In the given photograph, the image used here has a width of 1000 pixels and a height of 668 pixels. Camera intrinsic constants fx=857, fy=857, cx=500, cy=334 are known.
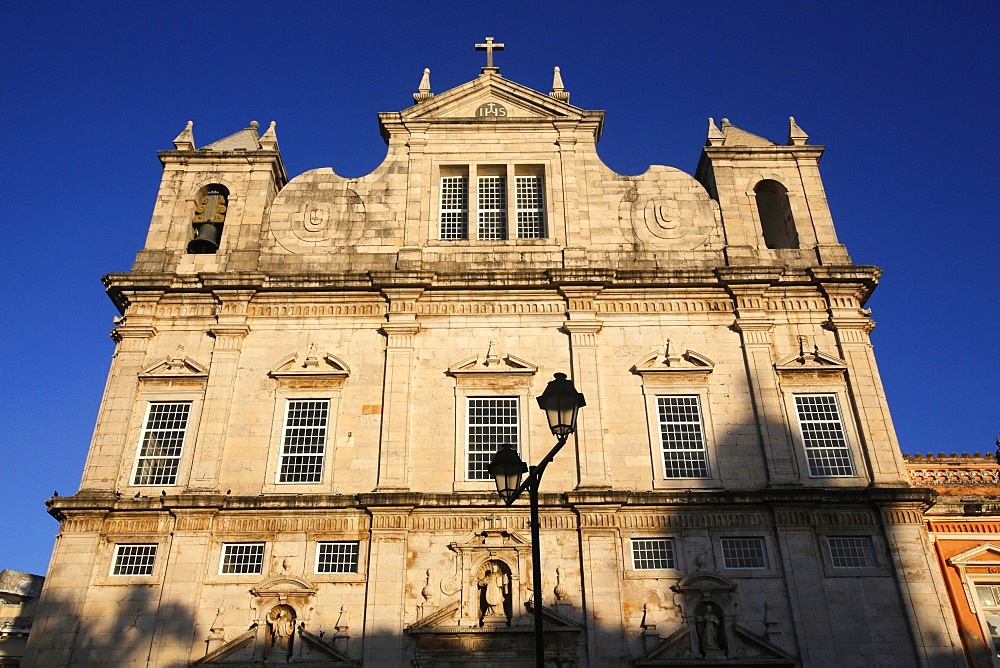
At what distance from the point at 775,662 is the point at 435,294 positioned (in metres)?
11.7

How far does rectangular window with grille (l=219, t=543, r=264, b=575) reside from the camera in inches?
743

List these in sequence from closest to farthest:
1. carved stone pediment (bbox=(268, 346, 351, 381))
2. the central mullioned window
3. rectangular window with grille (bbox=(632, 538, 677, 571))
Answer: rectangular window with grille (bbox=(632, 538, 677, 571)), carved stone pediment (bbox=(268, 346, 351, 381)), the central mullioned window

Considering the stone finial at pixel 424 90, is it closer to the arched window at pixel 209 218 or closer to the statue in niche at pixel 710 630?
the arched window at pixel 209 218

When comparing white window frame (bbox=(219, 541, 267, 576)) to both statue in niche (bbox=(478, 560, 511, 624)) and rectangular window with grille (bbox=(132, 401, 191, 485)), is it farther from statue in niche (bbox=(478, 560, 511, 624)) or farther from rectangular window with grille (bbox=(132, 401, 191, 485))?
statue in niche (bbox=(478, 560, 511, 624))

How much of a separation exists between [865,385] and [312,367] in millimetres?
13699

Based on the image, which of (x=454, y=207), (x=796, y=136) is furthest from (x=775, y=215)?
(x=454, y=207)

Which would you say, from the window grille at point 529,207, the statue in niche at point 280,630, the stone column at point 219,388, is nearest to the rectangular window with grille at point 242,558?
the statue in niche at point 280,630

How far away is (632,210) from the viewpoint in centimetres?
2414

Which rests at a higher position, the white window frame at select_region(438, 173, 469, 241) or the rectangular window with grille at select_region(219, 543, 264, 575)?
the white window frame at select_region(438, 173, 469, 241)

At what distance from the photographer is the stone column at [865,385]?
20016mm

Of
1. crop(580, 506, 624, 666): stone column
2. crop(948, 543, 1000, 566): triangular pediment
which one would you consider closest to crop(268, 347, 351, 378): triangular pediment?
crop(580, 506, 624, 666): stone column

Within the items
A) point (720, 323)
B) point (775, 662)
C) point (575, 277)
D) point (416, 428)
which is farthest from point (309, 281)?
point (775, 662)

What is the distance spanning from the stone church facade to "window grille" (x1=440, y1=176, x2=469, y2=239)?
122 millimetres

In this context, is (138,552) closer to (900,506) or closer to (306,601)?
(306,601)
